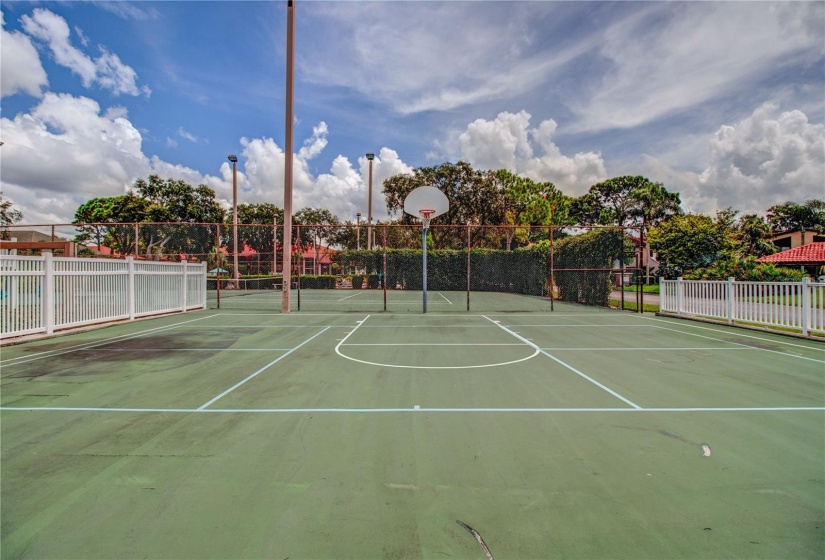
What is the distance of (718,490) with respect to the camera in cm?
249

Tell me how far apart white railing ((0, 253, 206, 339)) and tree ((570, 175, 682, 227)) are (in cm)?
4498

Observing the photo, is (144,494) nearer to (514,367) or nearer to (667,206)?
(514,367)

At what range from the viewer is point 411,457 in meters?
2.92

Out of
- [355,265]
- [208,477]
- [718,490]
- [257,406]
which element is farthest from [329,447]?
[355,265]

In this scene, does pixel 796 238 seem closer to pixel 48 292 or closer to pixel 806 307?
pixel 806 307

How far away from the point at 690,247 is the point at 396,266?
18.5 metres

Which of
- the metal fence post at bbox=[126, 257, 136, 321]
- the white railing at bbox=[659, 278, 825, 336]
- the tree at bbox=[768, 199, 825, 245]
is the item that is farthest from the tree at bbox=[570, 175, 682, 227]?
the metal fence post at bbox=[126, 257, 136, 321]

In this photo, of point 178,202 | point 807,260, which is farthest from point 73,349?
point 807,260

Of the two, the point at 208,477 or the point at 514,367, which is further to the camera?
the point at 514,367

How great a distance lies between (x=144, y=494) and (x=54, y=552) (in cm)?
52

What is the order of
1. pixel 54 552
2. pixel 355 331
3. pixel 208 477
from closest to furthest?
1. pixel 54 552
2. pixel 208 477
3. pixel 355 331

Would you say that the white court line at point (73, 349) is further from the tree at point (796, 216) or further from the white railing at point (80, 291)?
the tree at point (796, 216)

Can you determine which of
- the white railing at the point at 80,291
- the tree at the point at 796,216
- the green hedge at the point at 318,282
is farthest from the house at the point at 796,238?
the white railing at the point at 80,291

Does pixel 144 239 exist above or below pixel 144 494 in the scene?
above
